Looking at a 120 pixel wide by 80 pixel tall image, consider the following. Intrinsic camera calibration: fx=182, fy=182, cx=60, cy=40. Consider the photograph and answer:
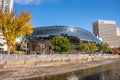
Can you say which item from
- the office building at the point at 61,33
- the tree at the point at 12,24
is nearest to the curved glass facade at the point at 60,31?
the office building at the point at 61,33

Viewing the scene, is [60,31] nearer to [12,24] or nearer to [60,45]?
[60,45]

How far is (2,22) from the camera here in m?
39.4

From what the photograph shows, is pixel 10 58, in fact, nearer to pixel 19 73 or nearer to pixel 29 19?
pixel 19 73

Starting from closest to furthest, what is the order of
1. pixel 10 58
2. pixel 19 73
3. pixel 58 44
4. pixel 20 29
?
pixel 19 73 < pixel 10 58 < pixel 20 29 < pixel 58 44

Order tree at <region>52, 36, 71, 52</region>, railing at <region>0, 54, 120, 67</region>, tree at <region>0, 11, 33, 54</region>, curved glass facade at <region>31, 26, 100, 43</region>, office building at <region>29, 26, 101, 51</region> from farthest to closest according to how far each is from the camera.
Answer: curved glass facade at <region>31, 26, 100, 43</region> → office building at <region>29, 26, 101, 51</region> → tree at <region>52, 36, 71, 52</region> → tree at <region>0, 11, 33, 54</region> → railing at <region>0, 54, 120, 67</region>

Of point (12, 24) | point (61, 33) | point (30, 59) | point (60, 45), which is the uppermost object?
point (61, 33)

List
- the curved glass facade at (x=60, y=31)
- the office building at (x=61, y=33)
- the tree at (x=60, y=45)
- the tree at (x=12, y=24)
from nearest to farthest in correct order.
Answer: the tree at (x=12, y=24) < the tree at (x=60, y=45) < the office building at (x=61, y=33) < the curved glass facade at (x=60, y=31)

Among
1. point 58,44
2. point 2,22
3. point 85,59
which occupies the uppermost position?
point 2,22

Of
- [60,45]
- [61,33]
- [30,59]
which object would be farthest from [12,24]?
[61,33]

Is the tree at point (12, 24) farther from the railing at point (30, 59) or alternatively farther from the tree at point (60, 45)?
the tree at point (60, 45)

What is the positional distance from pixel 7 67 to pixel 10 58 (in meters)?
2.35

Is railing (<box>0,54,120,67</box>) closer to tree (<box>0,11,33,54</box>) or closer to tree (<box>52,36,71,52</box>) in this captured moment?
tree (<box>0,11,33,54</box>)

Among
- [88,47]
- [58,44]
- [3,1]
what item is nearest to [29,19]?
[58,44]

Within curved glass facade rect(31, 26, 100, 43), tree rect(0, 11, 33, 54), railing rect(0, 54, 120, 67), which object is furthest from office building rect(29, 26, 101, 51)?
tree rect(0, 11, 33, 54)
